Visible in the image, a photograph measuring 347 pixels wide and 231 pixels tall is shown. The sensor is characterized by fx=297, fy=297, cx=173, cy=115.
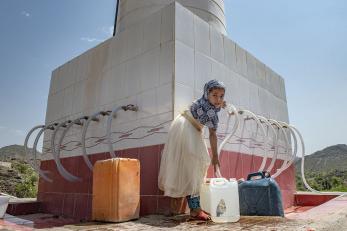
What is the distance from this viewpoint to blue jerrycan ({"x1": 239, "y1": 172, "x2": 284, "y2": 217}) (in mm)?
2959

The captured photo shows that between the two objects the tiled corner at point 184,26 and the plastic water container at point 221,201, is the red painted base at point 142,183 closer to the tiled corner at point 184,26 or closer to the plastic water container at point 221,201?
the plastic water container at point 221,201

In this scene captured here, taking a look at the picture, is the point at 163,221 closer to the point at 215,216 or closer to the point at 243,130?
the point at 215,216

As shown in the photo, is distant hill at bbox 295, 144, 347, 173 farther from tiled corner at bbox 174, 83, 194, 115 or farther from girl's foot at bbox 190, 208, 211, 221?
girl's foot at bbox 190, 208, 211, 221

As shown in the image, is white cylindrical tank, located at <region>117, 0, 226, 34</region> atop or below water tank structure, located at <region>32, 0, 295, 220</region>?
atop

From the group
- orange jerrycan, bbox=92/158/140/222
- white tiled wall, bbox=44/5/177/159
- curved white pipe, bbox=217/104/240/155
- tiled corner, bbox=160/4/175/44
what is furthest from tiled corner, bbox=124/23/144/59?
orange jerrycan, bbox=92/158/140/222

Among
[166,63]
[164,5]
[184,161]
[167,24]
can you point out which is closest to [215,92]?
[184,161]

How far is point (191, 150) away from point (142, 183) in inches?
36.9

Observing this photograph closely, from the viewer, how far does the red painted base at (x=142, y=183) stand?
10.7 feet

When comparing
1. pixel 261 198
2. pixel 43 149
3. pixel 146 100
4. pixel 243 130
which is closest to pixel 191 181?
pixel 261 198

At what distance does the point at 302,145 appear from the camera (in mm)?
4711

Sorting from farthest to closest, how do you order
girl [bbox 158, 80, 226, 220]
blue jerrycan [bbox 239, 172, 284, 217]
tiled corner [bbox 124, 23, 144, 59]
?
1. tiled corner [bbox 124, 23, 144, 59]
2. blue jerrycan [bbox 239, 172, 284, 217]
3. girl [bbox 158, 80, 226, 220]

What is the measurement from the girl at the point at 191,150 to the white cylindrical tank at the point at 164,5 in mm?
2543

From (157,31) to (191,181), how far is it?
1.98m

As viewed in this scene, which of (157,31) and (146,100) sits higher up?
(157,31)
